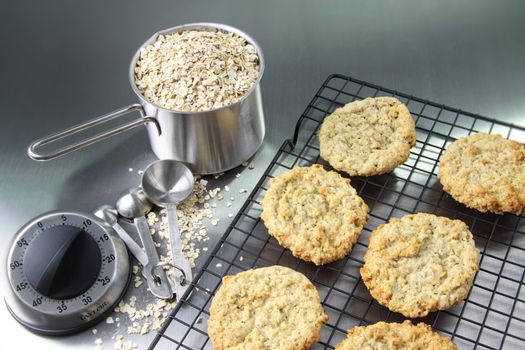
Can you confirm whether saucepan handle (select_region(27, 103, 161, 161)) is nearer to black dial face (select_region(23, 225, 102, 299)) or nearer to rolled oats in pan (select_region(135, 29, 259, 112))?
rolled oats in pan (select_region(135, 29, 259, 112))

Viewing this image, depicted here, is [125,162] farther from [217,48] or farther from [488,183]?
[488,183]

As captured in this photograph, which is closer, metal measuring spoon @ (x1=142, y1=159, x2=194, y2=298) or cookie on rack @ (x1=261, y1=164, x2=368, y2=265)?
cookie on rack @ (x1=261, y1=164, x2=368, y2=265)

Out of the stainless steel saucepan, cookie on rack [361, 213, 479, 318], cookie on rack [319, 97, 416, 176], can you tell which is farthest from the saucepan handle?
cookie on rack [361, 213, 479, 318]

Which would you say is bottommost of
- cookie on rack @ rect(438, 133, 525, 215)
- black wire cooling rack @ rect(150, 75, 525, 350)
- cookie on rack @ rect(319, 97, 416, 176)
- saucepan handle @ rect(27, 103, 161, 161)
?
black wire cooling rack @ rect(150, 75, 525, 350)

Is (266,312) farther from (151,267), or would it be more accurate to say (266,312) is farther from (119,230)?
(119,230)

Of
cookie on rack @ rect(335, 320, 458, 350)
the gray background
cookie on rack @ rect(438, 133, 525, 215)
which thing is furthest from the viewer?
the gray background

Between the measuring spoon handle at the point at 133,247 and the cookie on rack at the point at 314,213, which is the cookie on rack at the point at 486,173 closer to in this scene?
the cookie on rack at the point at 314,213

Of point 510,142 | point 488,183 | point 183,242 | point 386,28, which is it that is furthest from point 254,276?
point 386,28
